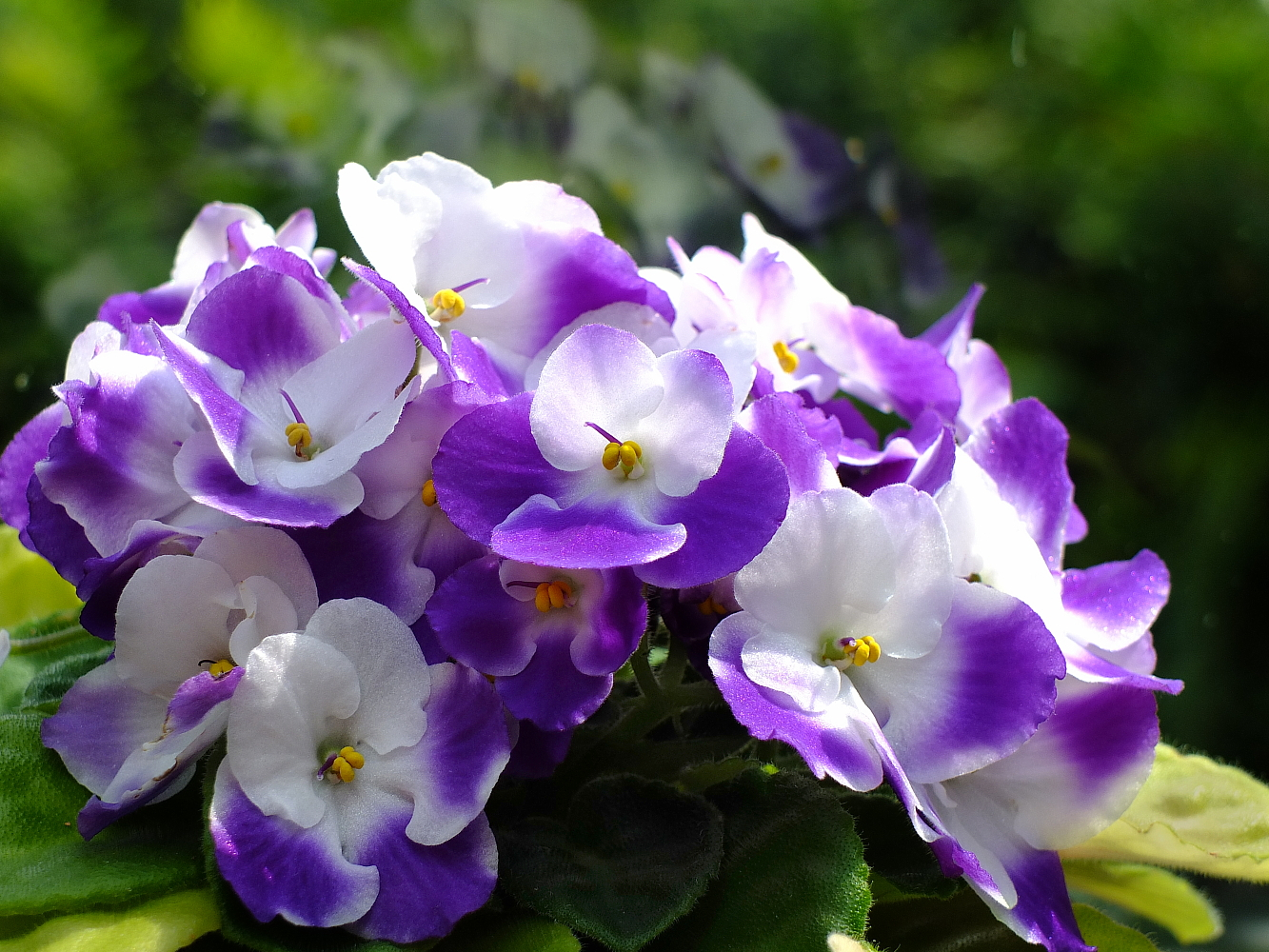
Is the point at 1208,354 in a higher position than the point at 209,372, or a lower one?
lower

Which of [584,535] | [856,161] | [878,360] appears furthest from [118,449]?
[856,161]

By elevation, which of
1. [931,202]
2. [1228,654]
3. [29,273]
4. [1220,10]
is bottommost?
[1228,654]

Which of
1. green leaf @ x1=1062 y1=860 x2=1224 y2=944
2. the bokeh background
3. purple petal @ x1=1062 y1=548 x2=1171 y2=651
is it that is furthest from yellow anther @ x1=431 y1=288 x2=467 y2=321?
the bokeh background

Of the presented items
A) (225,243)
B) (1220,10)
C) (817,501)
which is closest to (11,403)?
(225,243)

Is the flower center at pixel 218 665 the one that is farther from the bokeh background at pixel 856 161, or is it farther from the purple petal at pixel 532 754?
the bokeh background at pixel 856 161

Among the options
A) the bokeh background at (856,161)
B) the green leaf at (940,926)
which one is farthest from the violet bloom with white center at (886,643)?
the bokeh background at (856,161)

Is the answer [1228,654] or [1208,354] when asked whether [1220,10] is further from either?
[1228,654]
